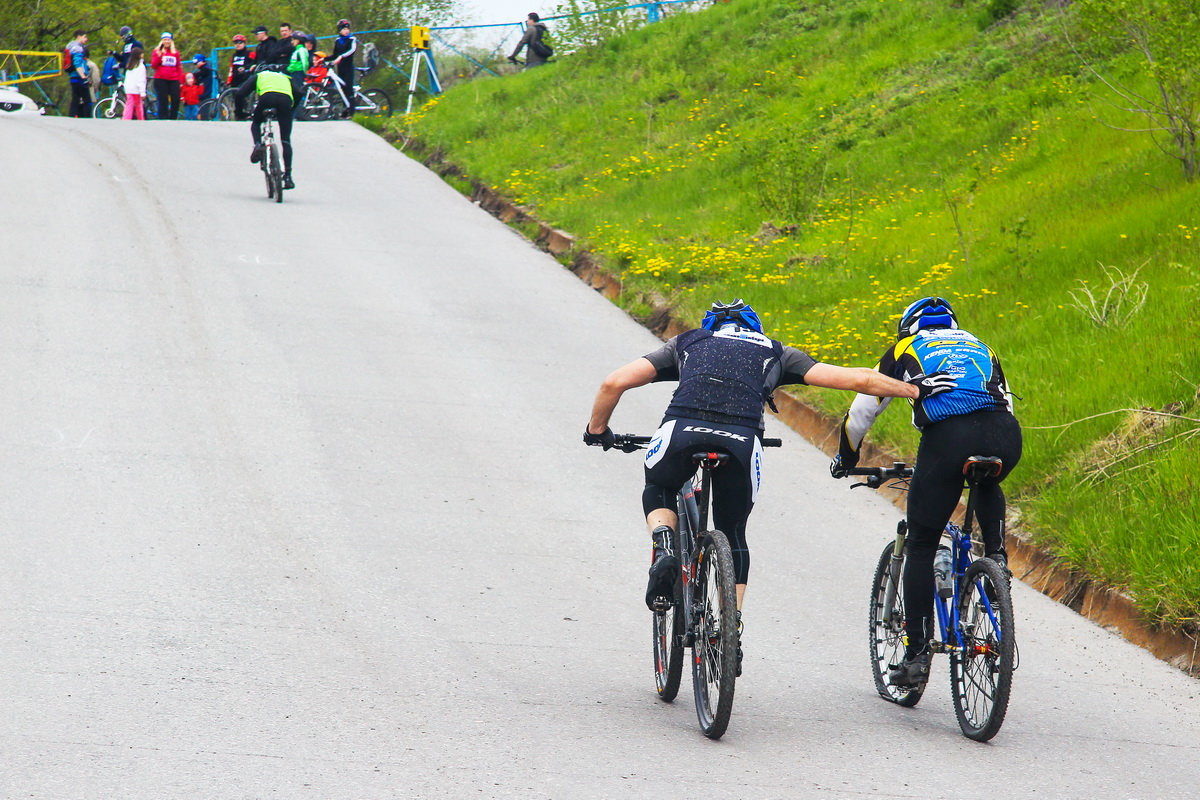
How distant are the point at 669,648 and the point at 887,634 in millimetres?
1110

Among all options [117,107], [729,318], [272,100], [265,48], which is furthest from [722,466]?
[117,107]

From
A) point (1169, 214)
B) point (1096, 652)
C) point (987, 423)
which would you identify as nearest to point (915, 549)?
point (987, 423)

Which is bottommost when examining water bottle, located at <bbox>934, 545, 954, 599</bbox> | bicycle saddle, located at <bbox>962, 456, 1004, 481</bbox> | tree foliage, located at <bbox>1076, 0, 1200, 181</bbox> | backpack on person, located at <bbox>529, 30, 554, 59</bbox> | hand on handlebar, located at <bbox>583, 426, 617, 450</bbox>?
water bottle, located at <bbox>934, 545, 954, 599</bbox>

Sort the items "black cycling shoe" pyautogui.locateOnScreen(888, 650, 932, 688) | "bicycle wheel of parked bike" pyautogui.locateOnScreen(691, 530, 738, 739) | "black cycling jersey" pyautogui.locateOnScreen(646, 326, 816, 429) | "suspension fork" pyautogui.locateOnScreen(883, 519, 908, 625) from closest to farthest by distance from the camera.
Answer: "bicycle wheel of parked bike" pyautogui.locateOnScreen(691, 530, 738, 739), "black cycling jersey" pyautogui.locateOnScreen(646, 326, 816, 429), "black cycling shoe" pyautogui.locateOnScreen(888, 650, 932, 688), "suspension fork" pyautogui.locateOnScreen(883, 519, 908, 625)

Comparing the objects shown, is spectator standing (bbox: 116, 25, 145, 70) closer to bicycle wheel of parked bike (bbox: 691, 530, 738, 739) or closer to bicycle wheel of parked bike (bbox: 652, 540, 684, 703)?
bicycle wheel of parked bike (bbox: 652, 540, 684, 703)

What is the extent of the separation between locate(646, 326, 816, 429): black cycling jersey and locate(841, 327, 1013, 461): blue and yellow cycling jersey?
388 millimetres

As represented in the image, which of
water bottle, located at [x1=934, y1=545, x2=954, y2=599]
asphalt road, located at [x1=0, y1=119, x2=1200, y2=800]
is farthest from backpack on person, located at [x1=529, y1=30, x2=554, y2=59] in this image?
water bottle, located at [x1=934, y1=545, x2=954, y2=599]

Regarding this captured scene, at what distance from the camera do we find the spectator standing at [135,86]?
30.7 m

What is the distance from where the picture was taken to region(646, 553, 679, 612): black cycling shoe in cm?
623

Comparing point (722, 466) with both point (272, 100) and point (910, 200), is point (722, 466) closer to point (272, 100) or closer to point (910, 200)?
point (910, 200)

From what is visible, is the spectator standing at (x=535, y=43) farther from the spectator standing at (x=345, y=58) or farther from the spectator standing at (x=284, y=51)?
the spectator standing at (x=284, y=51)

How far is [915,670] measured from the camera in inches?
251

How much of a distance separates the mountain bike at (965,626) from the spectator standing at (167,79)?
27.8m

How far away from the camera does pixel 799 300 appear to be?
48.6 feet
